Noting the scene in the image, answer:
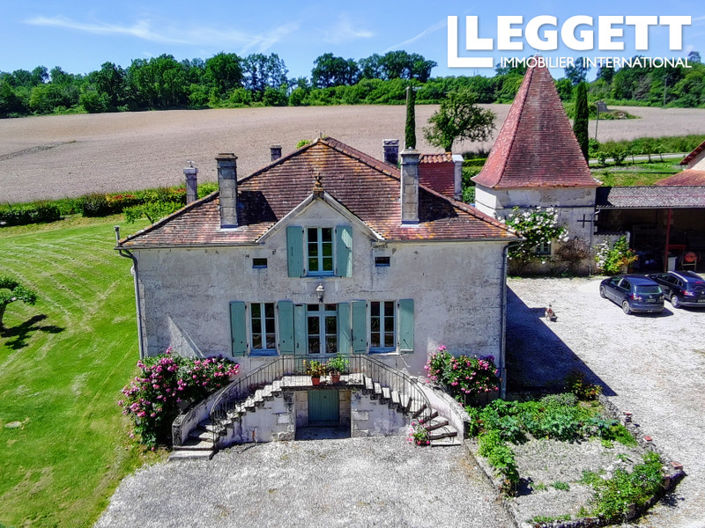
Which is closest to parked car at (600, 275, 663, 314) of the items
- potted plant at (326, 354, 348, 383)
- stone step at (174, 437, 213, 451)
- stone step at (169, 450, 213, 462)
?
potted plant at (326, 354, 348, 383)

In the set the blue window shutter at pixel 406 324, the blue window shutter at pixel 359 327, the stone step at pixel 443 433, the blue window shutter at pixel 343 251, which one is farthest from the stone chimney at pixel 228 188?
the stone step at pixel 443 433

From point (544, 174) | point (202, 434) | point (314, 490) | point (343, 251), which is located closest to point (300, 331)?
point (343, 251)

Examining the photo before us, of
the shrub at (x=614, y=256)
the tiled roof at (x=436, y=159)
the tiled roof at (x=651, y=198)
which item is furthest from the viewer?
the shrub at (x=614, y=256)

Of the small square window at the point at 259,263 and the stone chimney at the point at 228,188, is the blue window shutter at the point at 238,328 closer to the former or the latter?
the small square window at the point at 259,263

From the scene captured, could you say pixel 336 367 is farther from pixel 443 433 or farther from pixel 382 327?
pixel 443 433

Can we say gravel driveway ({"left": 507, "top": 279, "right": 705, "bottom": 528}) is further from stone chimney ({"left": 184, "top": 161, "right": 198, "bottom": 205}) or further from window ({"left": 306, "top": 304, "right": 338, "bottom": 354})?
stone chimney ({"left": 184, "top": 161, "right": 198, "bottom": 205})

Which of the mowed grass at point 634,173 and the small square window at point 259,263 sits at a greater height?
the mowed grass at point 634,173
